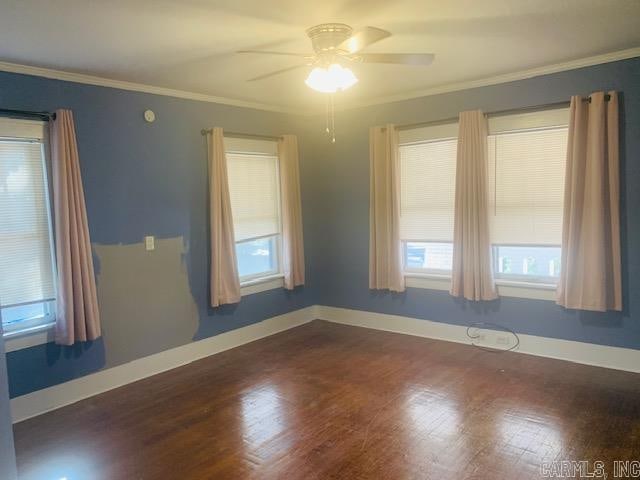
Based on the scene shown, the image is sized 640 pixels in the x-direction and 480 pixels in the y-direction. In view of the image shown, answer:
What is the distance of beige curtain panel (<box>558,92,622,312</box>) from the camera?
3.62 meters

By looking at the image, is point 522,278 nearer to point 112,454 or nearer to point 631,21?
point 631,21

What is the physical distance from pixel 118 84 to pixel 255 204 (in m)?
1.78

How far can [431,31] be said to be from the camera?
9.31 feet

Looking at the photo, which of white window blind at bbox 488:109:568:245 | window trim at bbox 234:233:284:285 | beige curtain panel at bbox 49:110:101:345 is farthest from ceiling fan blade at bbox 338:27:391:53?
window trim at bbox 234:233:284:285

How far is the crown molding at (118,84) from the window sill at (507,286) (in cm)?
251

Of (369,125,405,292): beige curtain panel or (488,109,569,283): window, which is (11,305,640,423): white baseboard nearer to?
(369,125,405,292): beige curtain panel

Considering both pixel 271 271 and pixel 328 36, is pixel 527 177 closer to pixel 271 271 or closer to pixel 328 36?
pixel 328 36

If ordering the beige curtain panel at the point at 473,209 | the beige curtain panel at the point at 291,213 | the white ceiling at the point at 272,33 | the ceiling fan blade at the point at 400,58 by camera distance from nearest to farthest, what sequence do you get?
the white ceiling at the point at 272,33, the ceiling fan blade at the point at 400,58, the beige curtain panel at the point at 473,209, the beige curtain panel at the point at 291,213

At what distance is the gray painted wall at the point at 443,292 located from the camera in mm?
3648

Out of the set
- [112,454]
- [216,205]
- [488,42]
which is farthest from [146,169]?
[488,42]

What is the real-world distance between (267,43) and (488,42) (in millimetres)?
1510

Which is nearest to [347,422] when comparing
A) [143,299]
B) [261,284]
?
[143,299]

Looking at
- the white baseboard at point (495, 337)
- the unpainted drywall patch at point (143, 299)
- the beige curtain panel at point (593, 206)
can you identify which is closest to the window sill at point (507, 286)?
the beige curtain panel at point (593, 206)

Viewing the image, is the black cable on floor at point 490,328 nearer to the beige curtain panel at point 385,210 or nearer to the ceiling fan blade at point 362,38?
the beige curtain panel at point 385,210
